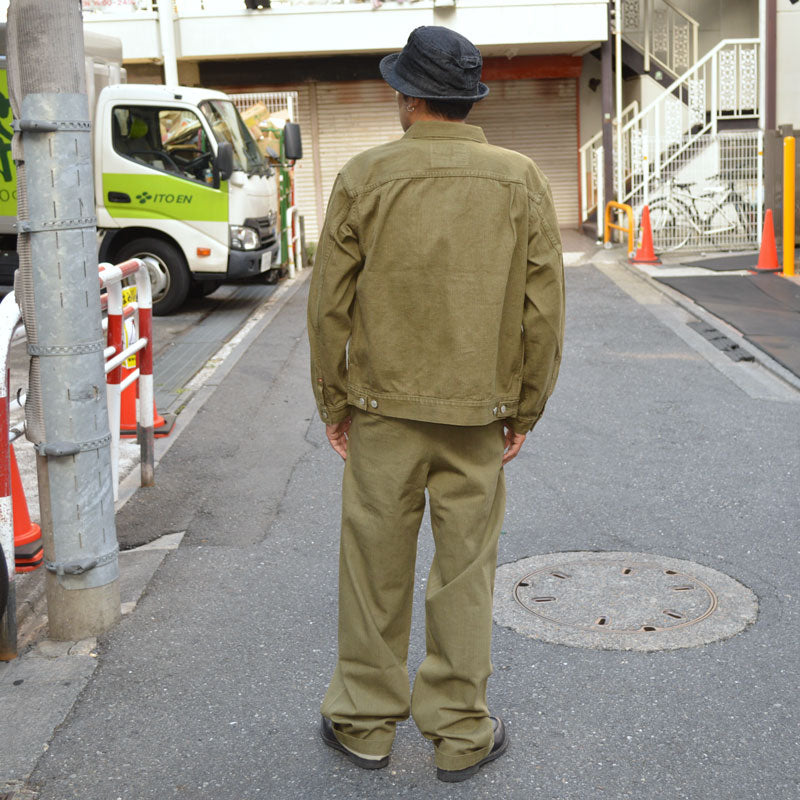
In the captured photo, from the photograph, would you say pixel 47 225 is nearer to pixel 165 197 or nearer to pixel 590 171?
pixel 165 197

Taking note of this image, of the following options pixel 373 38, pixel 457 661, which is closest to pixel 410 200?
pixel 457 661

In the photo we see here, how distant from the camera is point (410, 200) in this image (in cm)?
293

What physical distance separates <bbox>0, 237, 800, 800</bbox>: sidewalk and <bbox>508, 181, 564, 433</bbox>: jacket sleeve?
3.79ft

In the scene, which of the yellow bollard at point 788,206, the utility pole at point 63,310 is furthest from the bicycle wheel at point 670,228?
the utility pole at point 63,310

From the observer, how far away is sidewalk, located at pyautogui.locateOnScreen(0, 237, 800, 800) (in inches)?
129

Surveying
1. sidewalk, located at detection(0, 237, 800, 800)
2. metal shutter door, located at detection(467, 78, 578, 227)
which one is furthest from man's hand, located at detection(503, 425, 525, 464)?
metal shutter door, located at detection(467, 78, 578, 227)

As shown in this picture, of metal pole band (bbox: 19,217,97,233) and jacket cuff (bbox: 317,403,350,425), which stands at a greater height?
metal pole band (bbox: 19,217,97,233)

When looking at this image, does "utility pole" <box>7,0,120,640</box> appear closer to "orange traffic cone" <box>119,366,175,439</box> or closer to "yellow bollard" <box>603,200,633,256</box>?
"orange traffic cone" <box>119,366,175,439</box>

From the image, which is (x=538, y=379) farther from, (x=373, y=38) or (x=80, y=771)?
(x=373, y=38)

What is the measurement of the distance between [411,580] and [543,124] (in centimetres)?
2130

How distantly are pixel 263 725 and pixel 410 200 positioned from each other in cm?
172

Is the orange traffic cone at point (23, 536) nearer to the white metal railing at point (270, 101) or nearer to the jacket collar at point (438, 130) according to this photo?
the jacket collar at point (438, 130)

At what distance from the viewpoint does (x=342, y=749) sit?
3.36 m

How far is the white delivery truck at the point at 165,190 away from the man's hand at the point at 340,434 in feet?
33.3
